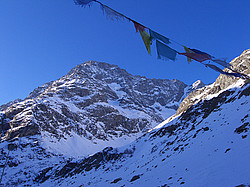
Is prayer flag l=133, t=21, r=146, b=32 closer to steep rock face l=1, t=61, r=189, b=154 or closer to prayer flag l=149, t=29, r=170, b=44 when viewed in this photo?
prayer flag l=149, t=29, r=170, b=44

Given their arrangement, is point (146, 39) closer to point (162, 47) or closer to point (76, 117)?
point (162, 47)

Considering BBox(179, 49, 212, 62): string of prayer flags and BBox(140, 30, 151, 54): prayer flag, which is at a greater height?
BBox(140, 30, 151, 54): prayer flag

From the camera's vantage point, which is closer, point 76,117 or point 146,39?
point 146,39

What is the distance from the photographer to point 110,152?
97.9 feet

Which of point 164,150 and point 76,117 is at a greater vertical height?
point 76,117

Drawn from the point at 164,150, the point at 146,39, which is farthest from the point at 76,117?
the point at 146,39

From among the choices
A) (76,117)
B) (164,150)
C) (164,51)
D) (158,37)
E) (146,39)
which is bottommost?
(164,51)

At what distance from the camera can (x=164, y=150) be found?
58.9 ft

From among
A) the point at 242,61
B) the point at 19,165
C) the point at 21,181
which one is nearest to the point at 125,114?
the point at 19,165

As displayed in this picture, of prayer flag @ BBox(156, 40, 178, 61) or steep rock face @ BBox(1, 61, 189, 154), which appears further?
steep rock face @ BBox(1, 61, 189, 154)

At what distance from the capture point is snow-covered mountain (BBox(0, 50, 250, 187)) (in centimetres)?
837

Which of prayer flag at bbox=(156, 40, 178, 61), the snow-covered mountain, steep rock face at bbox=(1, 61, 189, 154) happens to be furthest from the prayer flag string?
steep rock face at bbox=(1, 61, 189, 154)

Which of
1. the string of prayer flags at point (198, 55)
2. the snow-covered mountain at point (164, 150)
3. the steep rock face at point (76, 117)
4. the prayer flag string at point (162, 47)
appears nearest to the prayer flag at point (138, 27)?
→ the prayer flag string at point (162, 47)

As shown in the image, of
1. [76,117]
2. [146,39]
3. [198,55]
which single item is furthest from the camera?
[76,117]
